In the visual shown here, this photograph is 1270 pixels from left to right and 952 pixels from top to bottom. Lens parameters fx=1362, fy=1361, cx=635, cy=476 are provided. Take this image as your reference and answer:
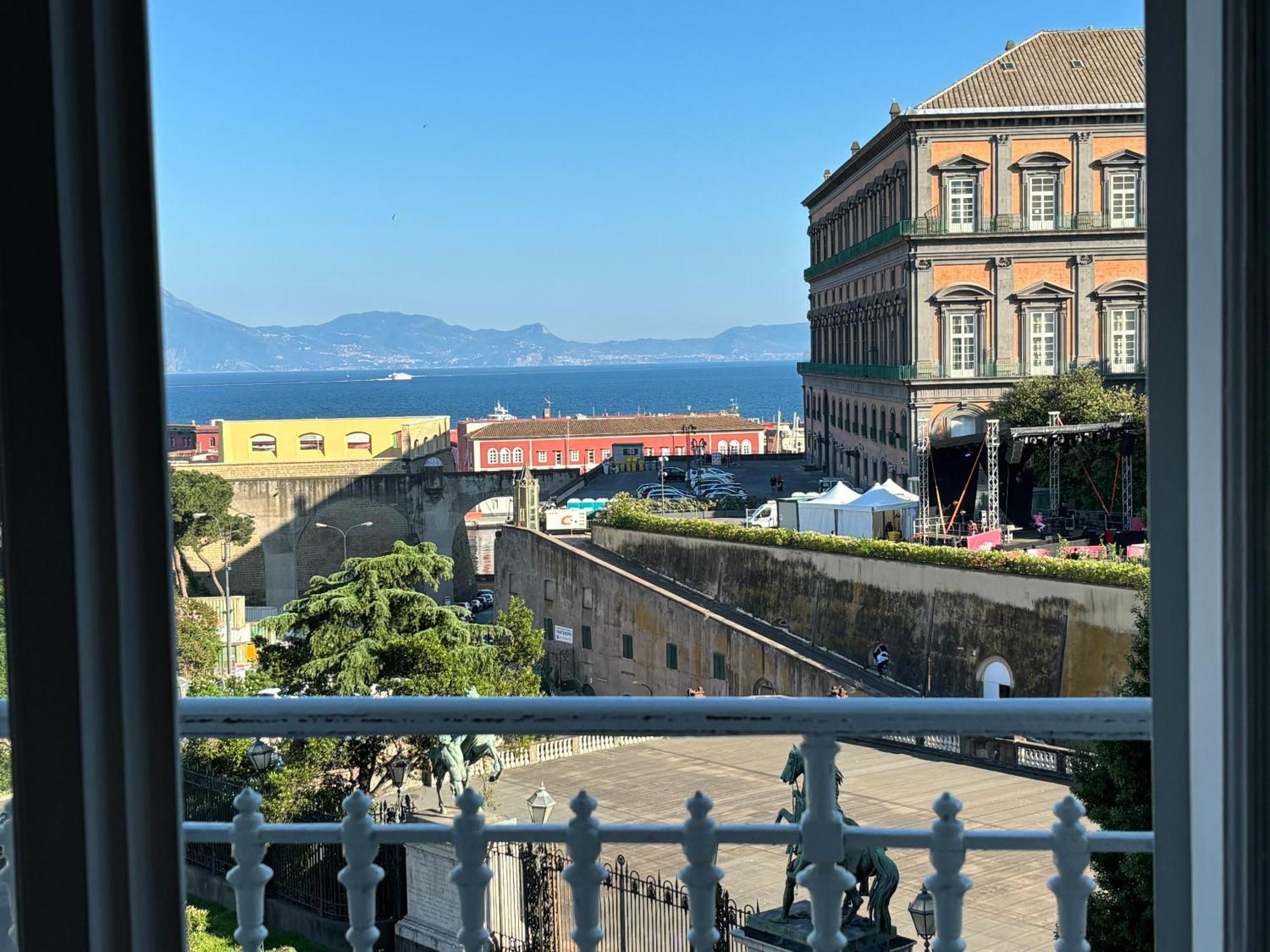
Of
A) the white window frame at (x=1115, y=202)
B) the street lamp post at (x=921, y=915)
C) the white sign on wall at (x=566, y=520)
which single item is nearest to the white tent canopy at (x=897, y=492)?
the white window frame at (x=1115, y=202)

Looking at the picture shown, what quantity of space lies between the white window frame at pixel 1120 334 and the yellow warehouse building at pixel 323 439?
20388 millimetres

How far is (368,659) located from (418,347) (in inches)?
4973

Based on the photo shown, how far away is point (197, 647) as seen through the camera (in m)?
15.8

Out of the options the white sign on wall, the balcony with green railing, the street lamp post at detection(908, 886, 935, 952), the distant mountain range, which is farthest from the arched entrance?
the distant mountain range

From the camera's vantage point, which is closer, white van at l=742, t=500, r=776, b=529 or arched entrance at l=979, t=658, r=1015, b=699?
arched entrance at l=979, t=658, r=1015, b=699

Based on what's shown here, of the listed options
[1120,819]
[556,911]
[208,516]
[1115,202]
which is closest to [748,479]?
[1115,202]

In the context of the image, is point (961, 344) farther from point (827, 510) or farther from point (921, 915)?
point (921, 915)

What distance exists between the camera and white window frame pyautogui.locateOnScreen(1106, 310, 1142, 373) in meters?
20.8

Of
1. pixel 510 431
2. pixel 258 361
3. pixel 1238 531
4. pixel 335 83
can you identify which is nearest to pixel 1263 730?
pixel 1238 531

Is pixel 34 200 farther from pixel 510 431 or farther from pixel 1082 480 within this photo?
pixel 510 431

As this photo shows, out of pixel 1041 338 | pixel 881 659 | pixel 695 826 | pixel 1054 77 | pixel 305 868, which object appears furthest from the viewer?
pixel 1041 338

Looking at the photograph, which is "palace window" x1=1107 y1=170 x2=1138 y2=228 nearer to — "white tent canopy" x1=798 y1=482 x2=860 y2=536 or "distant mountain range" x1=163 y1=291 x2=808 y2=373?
"white tent canopy" x1=798 y1=482 x2=860 y2=536

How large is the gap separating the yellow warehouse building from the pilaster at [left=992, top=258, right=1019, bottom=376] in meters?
19.2

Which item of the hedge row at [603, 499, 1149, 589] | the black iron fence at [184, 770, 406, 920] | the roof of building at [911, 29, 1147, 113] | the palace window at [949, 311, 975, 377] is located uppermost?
the roof of building at [911, 29, 1147, 113]
